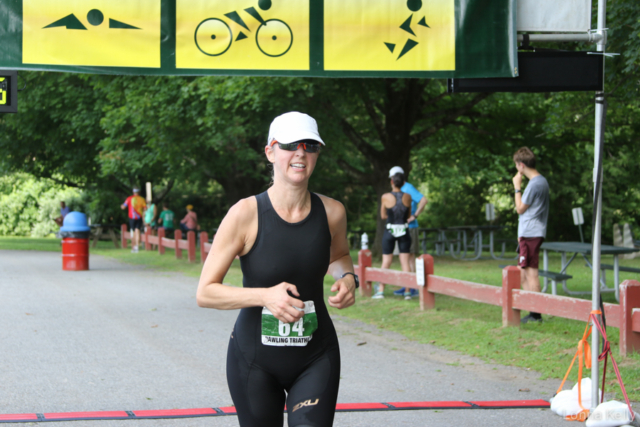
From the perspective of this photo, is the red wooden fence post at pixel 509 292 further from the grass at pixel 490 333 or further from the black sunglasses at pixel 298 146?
the black sunglasses at pixel 298 146

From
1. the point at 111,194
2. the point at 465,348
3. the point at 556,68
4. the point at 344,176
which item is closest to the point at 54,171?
the point at 111,194

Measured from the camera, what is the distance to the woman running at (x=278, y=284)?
10.3 ft

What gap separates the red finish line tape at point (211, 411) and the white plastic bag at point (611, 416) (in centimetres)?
72

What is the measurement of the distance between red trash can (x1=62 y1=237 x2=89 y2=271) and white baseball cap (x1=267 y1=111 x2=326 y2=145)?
1526 centimetres

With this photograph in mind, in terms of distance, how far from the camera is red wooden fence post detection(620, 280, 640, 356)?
6.87 metres

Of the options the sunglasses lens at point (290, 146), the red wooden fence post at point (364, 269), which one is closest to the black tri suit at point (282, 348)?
the sunglasses lens at point (290, 146)

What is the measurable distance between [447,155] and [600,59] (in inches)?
840

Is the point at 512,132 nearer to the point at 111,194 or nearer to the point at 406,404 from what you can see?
the point at 406,404

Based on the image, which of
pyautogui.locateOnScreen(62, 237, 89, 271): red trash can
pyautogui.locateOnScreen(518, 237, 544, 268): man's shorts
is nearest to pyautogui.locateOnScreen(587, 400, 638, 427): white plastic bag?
pyautogui.locateOnScreen(518, 237, 544, 268): man's shorts

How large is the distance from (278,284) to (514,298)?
242 inches

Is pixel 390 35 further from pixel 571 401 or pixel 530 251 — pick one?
pixel 530 251

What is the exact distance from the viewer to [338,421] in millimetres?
5367

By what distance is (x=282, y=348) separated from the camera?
3.14 meters

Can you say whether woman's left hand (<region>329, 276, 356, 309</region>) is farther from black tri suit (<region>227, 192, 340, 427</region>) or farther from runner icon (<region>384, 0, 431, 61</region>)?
runner icon (<region>384, 0, 431, 61</region>)
